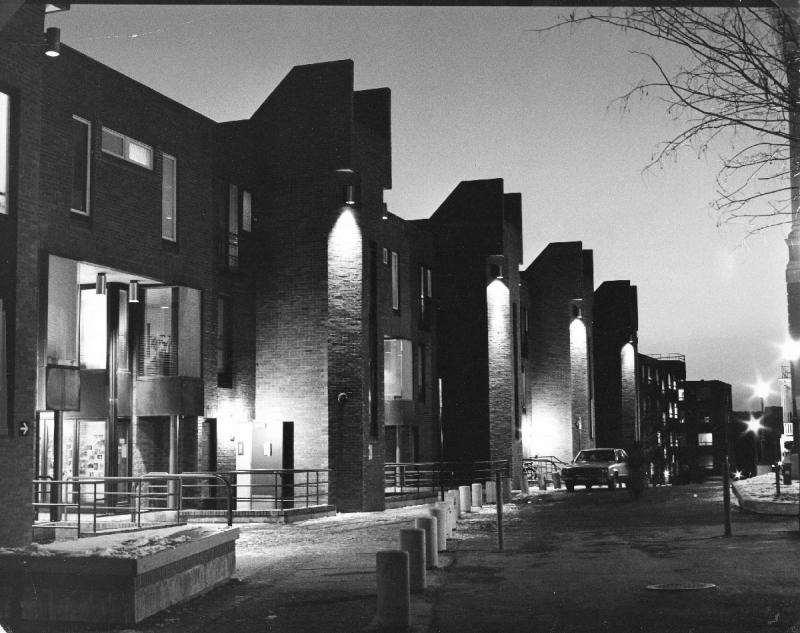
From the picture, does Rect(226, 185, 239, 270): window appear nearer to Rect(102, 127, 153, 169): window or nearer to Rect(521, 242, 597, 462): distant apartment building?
Rect(102, 127, 153, 169): window

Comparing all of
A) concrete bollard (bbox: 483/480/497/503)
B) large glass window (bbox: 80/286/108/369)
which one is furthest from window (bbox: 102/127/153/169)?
concrete bollard (bbox: 483/480/497/503)

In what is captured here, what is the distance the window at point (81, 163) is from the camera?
2536 cm

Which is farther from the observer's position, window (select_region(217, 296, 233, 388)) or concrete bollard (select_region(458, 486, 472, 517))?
window (select_region(217, 296, 233, 388))

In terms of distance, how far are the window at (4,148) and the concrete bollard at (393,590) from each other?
416 inches

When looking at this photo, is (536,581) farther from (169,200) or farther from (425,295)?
(425,295)

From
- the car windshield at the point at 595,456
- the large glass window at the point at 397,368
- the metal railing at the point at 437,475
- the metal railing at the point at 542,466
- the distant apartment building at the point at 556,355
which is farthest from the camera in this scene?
the distant apartment building at the point at 556,355

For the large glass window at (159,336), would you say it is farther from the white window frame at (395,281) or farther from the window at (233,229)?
the white window frame at (395,281)

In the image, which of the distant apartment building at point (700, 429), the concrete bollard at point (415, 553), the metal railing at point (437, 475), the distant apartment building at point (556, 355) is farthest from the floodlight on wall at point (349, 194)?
the distant apartment building at point (700, 429)

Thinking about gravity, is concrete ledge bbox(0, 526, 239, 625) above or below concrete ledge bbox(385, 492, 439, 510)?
above

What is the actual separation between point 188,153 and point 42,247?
22.5 ft

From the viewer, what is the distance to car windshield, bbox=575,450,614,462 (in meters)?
46.2

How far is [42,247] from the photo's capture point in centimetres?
2394

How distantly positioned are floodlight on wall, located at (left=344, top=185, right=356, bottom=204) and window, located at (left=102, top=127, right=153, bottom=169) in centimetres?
583

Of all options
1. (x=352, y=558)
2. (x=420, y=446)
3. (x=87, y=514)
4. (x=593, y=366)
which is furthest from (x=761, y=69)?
(x=593, y=366)
